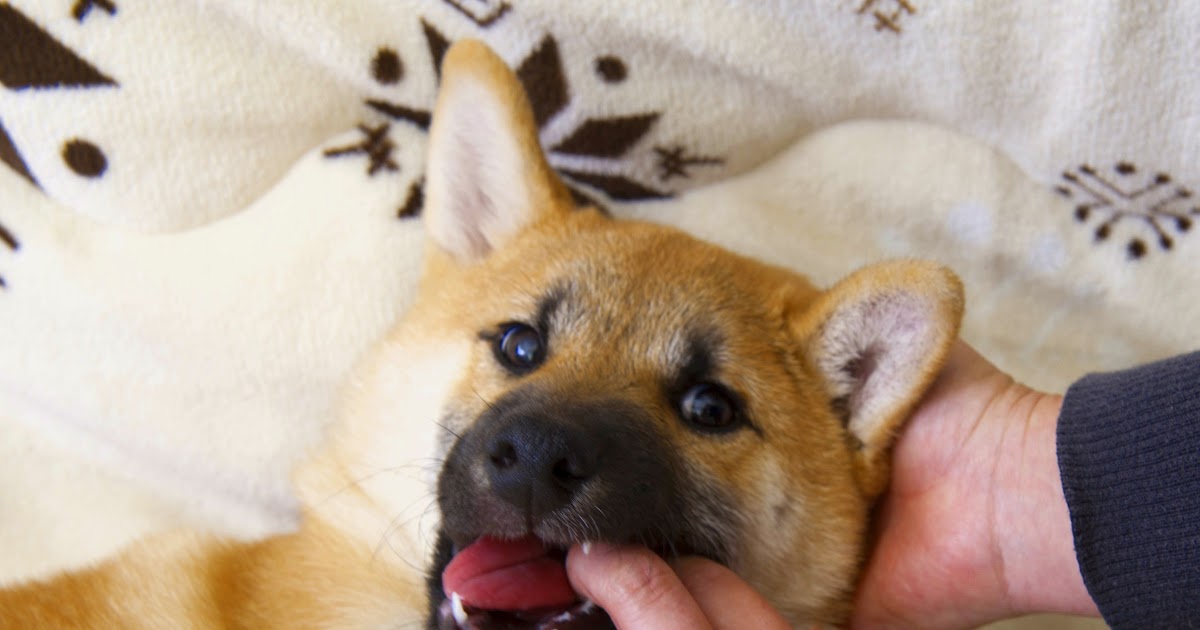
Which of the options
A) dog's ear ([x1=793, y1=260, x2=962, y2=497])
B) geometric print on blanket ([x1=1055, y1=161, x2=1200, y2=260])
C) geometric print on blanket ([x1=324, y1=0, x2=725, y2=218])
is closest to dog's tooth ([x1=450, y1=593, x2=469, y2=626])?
dog's ear ([x1=793, y1=260, x2=962, y2=497])

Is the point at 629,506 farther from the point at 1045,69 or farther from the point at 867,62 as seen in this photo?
the point at 1045,69

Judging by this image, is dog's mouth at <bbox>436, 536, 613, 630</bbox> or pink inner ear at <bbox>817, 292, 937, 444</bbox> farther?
pink inner ear at <bbox>817, 292, 937, 444</bbox>

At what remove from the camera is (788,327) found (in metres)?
2.10

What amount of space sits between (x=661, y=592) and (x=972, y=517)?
0.82 meters

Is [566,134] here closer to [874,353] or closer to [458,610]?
[874,353]

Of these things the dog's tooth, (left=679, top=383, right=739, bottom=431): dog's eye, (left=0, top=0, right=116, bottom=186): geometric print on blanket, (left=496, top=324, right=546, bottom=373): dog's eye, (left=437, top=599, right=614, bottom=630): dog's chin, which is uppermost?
(left=0, top=0, right=116, bottom=186): geometric print on blanket

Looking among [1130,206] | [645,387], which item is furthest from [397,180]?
[1130,206]

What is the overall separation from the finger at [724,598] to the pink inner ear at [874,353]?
0.51 meters

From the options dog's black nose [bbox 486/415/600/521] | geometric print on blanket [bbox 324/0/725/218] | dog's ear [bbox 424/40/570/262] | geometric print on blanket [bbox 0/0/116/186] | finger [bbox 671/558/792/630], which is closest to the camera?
dog's black nose [bbox 486/415/600/521]

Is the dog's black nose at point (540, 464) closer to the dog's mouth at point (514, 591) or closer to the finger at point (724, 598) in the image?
the dog's mouth at point (514, 591)

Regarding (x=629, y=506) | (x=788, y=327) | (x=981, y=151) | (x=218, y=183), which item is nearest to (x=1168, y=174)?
(x=981, y=151)

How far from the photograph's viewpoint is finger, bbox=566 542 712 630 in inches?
62.7

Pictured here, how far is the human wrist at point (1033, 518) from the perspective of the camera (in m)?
1.92

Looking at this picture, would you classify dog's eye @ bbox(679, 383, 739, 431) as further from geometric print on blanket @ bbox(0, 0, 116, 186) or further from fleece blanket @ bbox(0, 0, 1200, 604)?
geometric print on blanket @ bbox(0, 0, 116, 186)
